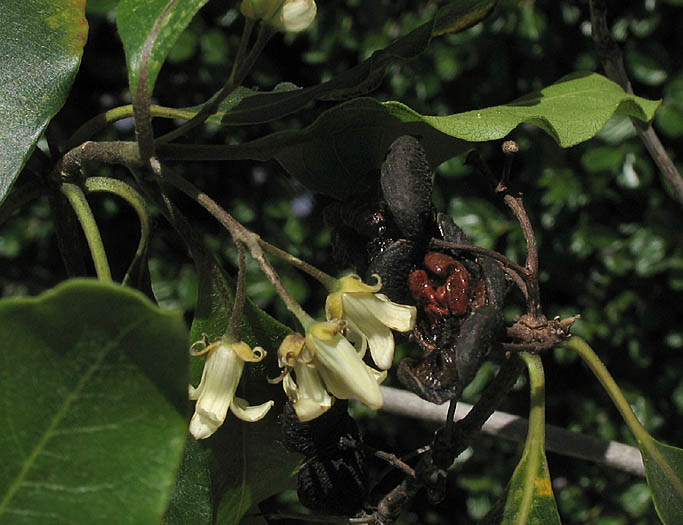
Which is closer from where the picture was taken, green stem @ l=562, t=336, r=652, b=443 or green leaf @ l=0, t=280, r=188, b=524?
green leaf @ l=0, t=280, r=188, b=524

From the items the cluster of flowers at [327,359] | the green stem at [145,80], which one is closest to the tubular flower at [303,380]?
the cluster of flowers at [327,359]

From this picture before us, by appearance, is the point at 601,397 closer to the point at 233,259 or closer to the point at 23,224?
the point at 233,259

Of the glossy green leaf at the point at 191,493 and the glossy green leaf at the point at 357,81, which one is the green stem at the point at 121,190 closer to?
the glossy green leaf at the point at 357,81

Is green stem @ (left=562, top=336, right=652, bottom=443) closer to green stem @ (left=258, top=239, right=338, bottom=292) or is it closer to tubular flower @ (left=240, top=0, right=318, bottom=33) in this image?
green stem @ (left=258, top=239, right=338, bottom=292)

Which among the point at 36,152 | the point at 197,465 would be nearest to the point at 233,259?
the point at 36,152

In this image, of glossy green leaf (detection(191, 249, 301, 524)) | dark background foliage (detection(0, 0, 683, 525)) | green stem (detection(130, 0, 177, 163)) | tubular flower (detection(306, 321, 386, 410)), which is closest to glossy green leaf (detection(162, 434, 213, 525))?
glossy green leaf (detection(191, 249, 301, 524))

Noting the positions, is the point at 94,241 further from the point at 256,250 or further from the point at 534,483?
the point at 534,483
